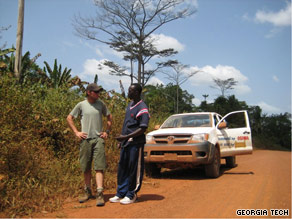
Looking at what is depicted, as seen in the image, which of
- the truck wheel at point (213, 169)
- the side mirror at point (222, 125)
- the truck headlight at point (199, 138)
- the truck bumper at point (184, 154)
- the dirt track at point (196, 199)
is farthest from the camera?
the side mirror at point (222, 125)

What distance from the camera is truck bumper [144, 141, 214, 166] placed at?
679 centimetres

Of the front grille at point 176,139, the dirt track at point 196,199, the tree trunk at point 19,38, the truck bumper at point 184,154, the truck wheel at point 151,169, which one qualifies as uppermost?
the tree trunk at point 19,38

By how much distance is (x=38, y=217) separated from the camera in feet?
13.0

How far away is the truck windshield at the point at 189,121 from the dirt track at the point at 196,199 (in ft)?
4.90

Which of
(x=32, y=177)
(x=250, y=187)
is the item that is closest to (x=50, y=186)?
(x=32, y=177)

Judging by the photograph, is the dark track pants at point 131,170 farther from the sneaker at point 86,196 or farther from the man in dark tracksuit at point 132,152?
the sneaker at point 86,196

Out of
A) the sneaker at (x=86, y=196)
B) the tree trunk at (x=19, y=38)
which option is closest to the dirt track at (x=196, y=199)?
the sneaker at (x=86, y=196)

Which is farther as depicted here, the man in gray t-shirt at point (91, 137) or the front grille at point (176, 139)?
the front grille at point (176, 139)

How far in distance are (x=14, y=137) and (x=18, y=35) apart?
5.80 m

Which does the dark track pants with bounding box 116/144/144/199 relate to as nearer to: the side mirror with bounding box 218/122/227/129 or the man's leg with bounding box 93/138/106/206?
the man's leg with bounding box 93/138/106/206

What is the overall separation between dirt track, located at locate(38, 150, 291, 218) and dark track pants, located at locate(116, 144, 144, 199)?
0.25 metres

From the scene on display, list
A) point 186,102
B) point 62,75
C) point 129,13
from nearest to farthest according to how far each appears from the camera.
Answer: point 62,75 → point 129,13 → point 186,102

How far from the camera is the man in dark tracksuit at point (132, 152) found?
461cm

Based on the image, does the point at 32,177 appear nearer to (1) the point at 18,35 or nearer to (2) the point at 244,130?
(2) the point at 244,130
